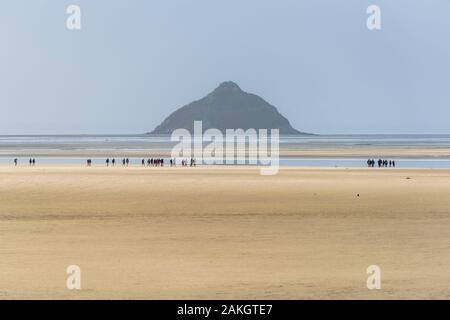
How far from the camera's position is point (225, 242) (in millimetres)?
19391

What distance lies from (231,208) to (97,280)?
12752 mm

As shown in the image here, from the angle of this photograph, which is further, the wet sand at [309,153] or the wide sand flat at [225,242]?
the wet sand at [309,153]

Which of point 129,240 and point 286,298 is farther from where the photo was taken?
point 129,240

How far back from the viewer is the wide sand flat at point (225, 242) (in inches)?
571

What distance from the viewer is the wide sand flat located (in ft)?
47.5

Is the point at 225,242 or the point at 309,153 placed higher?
the point at 225,242

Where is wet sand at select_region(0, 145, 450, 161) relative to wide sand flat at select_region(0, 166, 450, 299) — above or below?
below

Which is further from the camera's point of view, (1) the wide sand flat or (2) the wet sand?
(2) the wet sand

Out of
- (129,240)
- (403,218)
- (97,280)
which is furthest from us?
(403,218)

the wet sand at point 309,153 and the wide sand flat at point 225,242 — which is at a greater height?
the wide sand flat at point 225,242
